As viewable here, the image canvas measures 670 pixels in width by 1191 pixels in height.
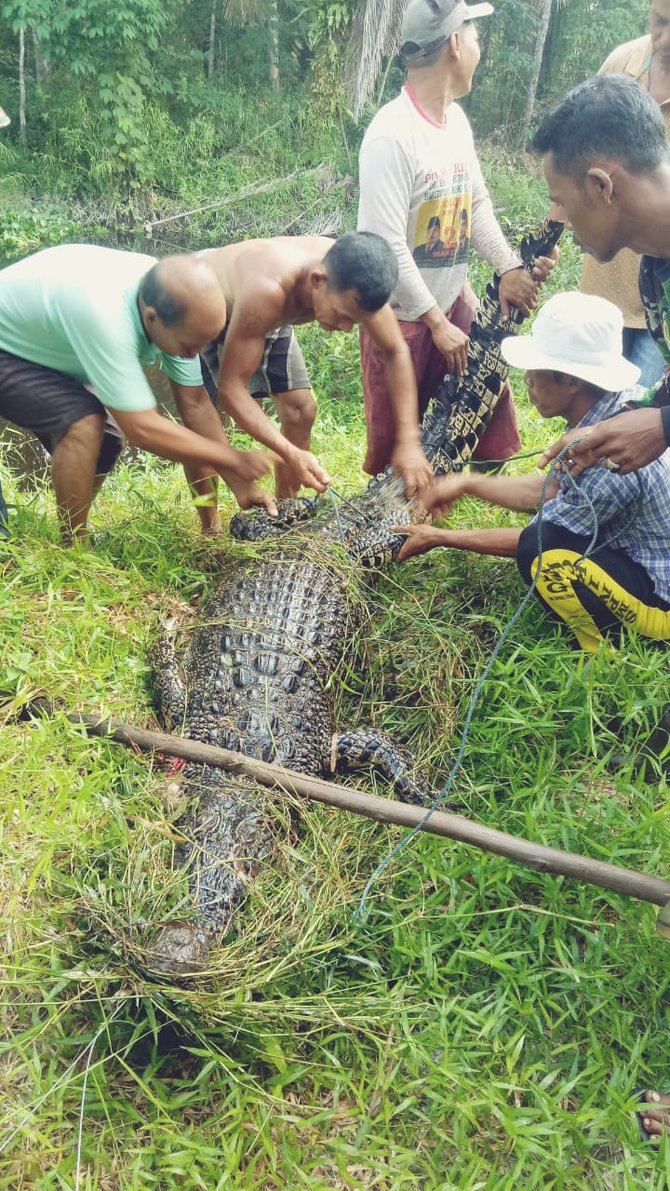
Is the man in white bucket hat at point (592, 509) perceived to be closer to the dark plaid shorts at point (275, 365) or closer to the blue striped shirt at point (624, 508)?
the blue striped shirt at point (624, 508)

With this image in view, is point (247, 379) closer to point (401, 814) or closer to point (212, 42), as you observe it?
point (401, 814)

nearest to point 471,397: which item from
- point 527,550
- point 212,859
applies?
point 527,550

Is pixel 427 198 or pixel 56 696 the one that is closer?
pixel 56 696

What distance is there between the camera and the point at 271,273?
9.96 ft

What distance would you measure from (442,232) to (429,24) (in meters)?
0.77

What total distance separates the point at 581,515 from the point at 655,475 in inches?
11.0

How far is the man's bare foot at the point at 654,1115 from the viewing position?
6.05 feet

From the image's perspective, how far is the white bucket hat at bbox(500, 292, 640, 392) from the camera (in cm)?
266

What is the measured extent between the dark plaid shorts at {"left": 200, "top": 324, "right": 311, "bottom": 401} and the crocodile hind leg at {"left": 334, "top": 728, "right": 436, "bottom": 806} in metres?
1.72

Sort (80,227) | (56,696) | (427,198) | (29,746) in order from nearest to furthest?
(29,746), (56,696), (427,198), (80,227)

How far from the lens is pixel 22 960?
2.02 metres

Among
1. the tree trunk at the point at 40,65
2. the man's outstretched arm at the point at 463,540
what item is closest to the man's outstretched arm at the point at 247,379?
the man's outstretched arm at the point at 463,540

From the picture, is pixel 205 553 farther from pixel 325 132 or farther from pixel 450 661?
pixel 325 132

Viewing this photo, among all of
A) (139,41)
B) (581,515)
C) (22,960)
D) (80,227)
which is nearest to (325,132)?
(139,41)
